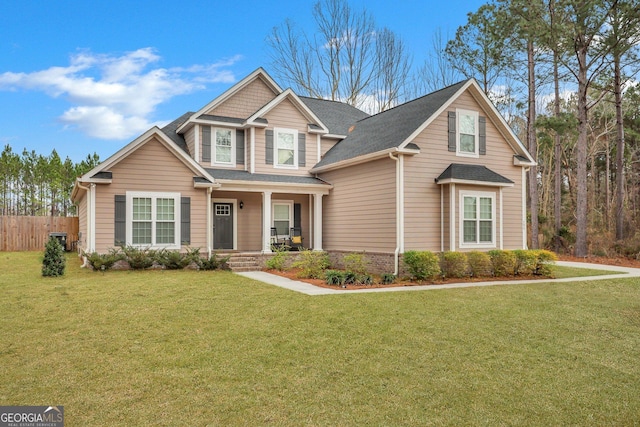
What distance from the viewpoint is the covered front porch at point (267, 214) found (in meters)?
15.8

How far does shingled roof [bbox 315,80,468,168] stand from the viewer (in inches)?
549

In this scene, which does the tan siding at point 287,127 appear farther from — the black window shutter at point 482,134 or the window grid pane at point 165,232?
the black window shutter at point 482,134

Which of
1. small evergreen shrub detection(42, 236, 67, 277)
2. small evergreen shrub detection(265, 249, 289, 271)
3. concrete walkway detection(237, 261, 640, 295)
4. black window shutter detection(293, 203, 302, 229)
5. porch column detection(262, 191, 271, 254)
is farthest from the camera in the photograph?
black window shutter detection(293, 203, 302, 229)

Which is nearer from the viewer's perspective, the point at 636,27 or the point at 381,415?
the point at 381,415

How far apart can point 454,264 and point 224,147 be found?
31.1 ft

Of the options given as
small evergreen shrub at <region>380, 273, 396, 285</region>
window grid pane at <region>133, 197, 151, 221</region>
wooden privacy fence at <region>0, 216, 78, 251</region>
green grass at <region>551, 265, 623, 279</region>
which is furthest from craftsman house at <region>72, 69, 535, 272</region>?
wooden privacy fence at <region>0, 216, 78, 251</region>

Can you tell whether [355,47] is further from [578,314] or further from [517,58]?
[578,314]

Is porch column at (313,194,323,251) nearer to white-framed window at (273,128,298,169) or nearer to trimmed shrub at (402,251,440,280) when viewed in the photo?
white-framed window at (273,128,298,169)

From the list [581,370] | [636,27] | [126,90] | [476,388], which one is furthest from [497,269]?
→ [126,90]

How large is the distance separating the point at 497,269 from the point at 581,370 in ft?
27.3

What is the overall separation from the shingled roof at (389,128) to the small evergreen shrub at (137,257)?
7.03 meters

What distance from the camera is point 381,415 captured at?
3975 mm

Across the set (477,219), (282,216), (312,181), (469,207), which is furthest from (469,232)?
(282,216)

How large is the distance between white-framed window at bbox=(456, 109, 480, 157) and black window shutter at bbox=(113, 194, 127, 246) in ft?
34.8
